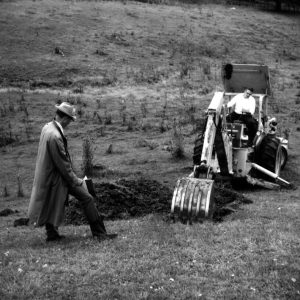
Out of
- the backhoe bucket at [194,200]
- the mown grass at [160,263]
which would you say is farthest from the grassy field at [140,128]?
the backhoe bucket at [194,200]

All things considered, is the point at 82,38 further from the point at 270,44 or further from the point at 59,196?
the point at 59,196

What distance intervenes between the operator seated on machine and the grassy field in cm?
175

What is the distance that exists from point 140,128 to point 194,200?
1086 cm

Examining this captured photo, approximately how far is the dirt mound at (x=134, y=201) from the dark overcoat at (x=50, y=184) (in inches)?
80.7

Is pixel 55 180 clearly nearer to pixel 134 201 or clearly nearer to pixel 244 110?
pixel 134 201

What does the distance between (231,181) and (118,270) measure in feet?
22.5

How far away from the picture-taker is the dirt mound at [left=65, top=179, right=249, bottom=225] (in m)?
10.4

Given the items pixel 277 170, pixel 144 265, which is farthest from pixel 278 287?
pixel 277 170

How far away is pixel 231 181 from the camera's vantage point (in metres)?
13.5

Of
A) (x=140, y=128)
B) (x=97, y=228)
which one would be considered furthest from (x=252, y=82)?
(x=97, y=228)

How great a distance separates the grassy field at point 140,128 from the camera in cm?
681

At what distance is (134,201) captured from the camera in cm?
1120

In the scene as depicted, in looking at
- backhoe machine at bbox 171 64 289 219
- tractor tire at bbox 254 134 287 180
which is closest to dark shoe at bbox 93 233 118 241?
backhoe machine at bbox 171 64 289 219

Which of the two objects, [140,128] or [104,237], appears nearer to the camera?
[104,237]
